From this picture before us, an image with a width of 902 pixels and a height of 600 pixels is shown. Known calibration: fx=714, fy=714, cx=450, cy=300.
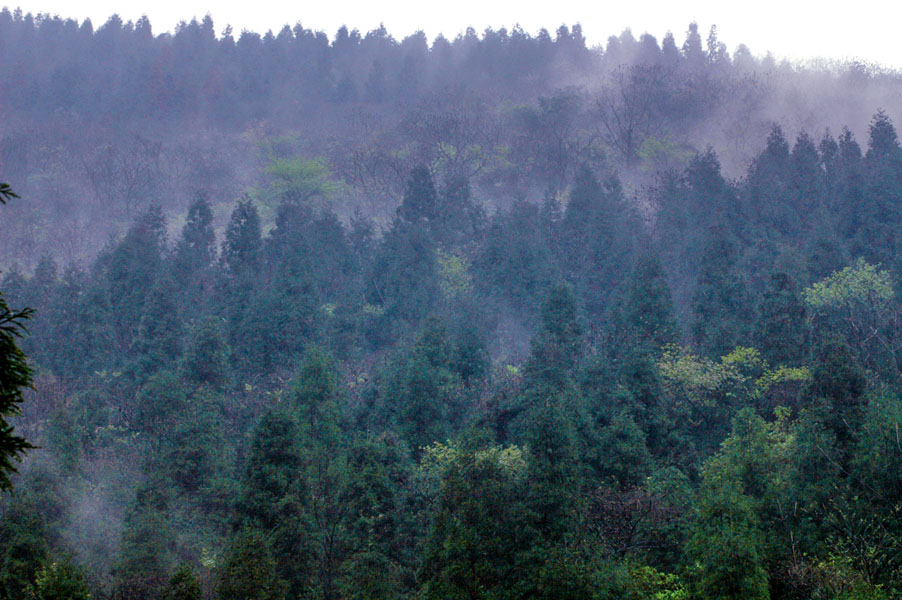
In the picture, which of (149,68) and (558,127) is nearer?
(558,127)

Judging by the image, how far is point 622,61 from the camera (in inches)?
3851

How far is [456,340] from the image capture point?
39.8 meters

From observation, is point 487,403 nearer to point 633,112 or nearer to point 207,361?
point 207,361

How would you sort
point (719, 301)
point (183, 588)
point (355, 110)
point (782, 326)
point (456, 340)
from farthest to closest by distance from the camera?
point (355, 110)
point (719, 301)
point (456, 340)
point (782, 326)
point (183, 588)

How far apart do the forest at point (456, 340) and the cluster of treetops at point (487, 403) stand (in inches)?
6.4

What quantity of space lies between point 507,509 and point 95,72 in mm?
98262

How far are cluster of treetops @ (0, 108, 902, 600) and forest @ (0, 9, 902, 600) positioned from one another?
0.16m

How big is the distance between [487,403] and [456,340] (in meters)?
5.17

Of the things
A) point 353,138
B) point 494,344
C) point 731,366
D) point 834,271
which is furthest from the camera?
point 353,138

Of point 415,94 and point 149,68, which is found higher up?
point 149,68

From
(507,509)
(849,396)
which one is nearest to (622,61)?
(849,396)

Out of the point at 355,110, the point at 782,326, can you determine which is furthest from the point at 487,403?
the point at 355,110

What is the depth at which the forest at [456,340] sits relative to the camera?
21.5 meters

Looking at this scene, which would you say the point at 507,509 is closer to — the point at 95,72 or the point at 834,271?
the point at 834,271
